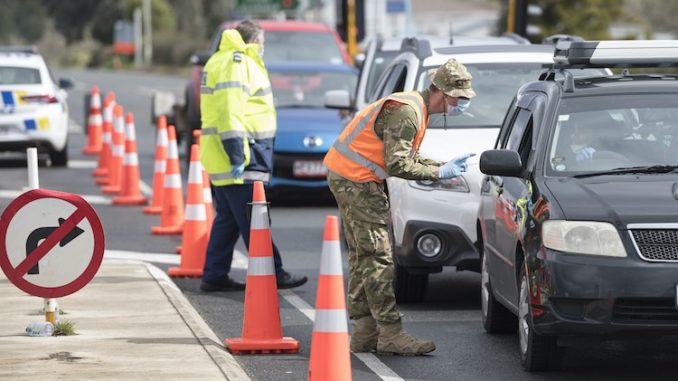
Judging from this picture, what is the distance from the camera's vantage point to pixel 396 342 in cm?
995

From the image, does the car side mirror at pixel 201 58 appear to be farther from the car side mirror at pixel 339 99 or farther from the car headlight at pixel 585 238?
the car headlight at pixel 585 238

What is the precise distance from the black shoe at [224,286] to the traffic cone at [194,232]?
80 centimetres

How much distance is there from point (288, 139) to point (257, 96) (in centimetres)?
656

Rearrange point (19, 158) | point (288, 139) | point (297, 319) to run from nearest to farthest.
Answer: point (297, 319) → point (288, 139) → point (19, 158)

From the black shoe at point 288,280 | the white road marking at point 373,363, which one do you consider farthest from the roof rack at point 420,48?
the white road marking at point 373,363

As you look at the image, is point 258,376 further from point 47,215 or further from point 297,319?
point 297,319

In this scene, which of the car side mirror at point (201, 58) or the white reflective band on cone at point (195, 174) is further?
the car side mirror at point (201, 58)

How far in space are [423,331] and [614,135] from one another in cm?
206

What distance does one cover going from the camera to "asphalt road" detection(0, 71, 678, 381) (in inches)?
374

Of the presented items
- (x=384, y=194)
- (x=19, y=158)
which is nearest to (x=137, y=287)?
(x=384, y=194)

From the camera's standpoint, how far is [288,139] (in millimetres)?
19453

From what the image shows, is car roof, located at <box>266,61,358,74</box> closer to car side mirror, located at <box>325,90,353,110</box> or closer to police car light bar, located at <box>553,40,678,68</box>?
car side mirror, located at <box>325,90,353,110</box>

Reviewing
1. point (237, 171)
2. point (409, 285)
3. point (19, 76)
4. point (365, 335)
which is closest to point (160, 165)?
point (237, 171)

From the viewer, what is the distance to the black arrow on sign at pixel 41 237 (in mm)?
9656
